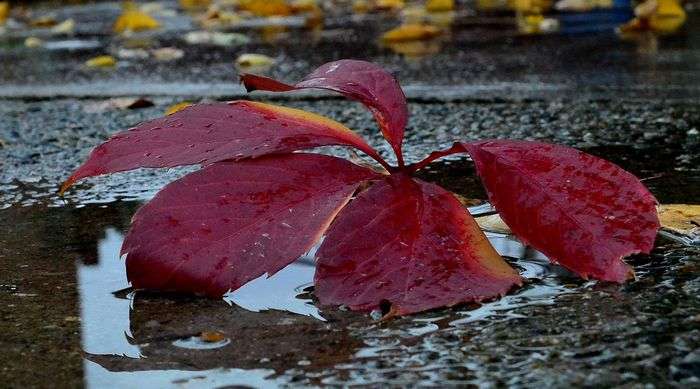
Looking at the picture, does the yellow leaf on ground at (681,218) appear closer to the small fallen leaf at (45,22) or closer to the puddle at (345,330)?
the puddle at (345,330)

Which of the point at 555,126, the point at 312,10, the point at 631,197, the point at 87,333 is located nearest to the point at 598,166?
the point at 631,197

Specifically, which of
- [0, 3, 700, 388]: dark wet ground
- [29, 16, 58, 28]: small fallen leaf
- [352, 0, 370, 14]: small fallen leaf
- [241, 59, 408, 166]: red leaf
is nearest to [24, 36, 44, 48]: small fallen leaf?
[29, 16, 58, 28]: small fallen leaf

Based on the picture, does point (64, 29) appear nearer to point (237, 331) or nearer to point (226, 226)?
point (226, 226)

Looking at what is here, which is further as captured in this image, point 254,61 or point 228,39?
point 228,39

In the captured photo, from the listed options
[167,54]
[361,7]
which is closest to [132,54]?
[167,54]

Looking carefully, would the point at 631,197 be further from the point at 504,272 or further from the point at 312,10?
the point at 312,10

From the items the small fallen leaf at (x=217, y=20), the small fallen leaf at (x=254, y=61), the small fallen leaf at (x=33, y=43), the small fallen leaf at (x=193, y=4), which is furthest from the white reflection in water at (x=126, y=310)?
the small fallen leaf at (x=193, y=4)
